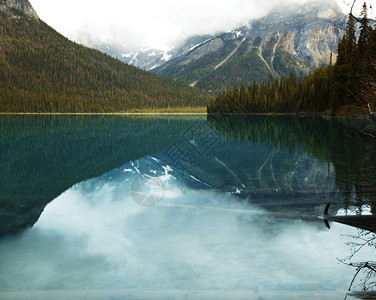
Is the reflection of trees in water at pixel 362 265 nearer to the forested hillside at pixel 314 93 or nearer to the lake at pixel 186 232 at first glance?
the lake at pixel 186 232

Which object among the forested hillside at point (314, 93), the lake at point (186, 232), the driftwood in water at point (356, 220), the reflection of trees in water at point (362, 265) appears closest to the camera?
the reflection of trees in water at point (362, 265)

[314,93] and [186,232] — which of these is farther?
[314,93]

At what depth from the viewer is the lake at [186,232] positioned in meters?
7.31

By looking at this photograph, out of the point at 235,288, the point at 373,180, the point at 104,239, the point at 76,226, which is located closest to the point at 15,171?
the point at 76,226

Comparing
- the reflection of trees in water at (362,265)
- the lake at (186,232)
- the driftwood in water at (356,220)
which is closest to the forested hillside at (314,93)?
the lake at (186,232)

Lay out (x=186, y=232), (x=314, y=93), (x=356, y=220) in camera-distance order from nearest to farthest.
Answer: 1. (x=186, y=232)
2. (x=356, y=220)
3. (x=314, y=93)

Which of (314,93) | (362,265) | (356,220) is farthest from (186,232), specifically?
(314,93)

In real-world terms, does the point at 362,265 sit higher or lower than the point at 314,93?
lower

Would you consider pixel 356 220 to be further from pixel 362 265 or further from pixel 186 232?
pixel 186 232

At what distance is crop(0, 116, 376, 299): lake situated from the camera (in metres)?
7.31

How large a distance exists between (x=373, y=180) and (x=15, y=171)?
69.1 feet

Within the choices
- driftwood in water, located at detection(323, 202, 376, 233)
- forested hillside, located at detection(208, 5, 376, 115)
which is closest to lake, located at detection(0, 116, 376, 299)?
driftwood in water, located at detection(323, 202, 376, 233)

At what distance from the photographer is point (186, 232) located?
10617 mm

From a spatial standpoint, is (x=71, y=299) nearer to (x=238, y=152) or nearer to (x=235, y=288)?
(x=235, y=288)
